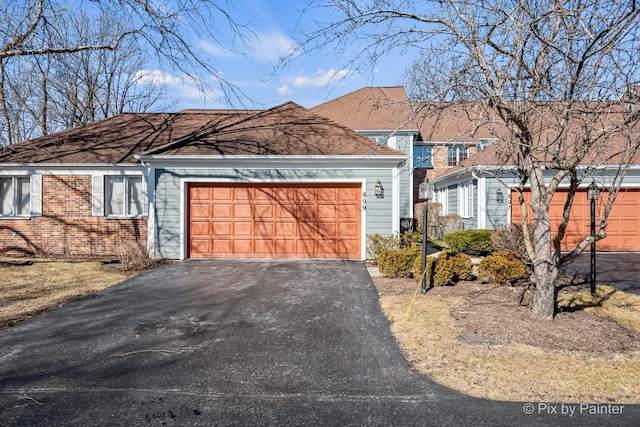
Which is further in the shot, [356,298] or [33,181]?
[33,181]

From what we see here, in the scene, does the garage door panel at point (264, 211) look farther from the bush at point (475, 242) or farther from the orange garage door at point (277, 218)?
the bush at point (475, 242)

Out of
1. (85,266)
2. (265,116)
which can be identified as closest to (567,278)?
(265,116)

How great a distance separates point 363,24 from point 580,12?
286cm

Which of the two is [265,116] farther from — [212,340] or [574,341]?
[574,341]

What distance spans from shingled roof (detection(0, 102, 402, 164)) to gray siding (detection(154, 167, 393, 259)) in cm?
56

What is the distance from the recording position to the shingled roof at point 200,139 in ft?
36.6

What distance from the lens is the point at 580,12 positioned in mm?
4504

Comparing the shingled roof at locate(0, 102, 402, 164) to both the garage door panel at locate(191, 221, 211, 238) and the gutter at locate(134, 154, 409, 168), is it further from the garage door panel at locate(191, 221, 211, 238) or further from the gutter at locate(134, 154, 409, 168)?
the garage door panel at locate(191, 221, 211, 238)

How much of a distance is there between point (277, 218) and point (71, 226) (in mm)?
6814

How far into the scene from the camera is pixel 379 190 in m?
10.6

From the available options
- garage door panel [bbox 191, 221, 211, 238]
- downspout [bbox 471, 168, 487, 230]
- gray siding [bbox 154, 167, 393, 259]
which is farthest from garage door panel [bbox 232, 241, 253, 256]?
downspout [bbox 471, 168, 487, 230]

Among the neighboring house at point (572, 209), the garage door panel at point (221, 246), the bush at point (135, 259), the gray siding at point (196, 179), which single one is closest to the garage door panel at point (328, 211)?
the gray siding at point (196, 179)

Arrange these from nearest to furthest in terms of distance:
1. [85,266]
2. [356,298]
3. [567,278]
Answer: [356,298], [567,278], [85,266]

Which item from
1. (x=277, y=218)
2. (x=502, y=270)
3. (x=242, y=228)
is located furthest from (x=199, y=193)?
(x=502, y=270)
